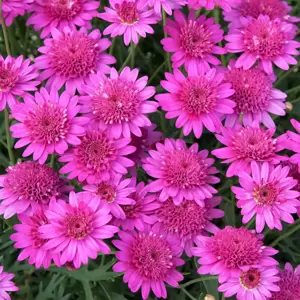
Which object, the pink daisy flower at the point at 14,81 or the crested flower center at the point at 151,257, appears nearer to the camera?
the crested flower center at the point at 151,257

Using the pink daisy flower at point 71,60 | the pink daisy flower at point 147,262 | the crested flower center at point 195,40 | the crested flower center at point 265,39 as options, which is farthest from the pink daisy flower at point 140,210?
the crested flower center at point 265,39

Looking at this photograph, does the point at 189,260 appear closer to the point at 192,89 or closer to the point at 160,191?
the point at 160,191

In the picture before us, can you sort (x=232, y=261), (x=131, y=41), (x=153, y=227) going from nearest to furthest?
1. (x=232, y=261)
2. (x=153, y=227)
3. (x=131, y=41)

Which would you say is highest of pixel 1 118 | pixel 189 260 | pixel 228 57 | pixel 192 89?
pixel 192 89

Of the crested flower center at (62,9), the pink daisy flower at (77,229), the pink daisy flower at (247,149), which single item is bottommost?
the pink daisy flower at (77,229)

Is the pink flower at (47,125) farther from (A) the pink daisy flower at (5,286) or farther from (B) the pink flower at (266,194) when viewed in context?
(B) the pink flower at (266,194)

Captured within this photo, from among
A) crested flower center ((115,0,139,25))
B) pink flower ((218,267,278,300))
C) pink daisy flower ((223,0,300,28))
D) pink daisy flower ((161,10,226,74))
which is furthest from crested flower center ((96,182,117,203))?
pink daisy flower ((223,0,300,28))

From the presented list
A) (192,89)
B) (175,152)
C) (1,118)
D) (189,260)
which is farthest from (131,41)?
(189,260)
